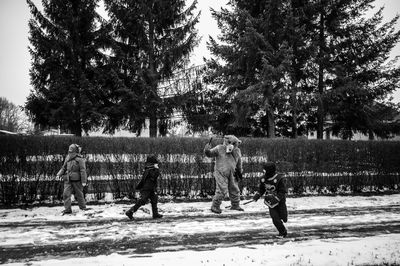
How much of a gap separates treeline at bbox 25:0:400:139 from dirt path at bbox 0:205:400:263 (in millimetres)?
12352

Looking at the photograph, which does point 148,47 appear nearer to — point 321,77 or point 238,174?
point 321,77

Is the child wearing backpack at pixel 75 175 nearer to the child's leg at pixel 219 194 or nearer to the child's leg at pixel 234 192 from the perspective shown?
the child's leg at pixel 219 194

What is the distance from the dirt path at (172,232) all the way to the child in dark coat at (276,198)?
34 centimetres

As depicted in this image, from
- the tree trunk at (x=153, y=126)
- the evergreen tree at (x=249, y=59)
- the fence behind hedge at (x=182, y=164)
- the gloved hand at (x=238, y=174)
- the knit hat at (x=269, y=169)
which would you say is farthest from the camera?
the tree trunk at (x=153, y=126)

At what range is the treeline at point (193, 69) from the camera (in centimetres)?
2009

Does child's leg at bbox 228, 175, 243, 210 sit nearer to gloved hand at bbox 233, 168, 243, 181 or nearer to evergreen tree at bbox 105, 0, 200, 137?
gloved hand at bbox 233, 168, 243, 181

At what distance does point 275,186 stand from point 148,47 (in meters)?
16.5

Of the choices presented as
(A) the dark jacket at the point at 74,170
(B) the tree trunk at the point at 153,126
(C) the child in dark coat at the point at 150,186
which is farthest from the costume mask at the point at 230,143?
(B) the tree trunk at the point at 153,126

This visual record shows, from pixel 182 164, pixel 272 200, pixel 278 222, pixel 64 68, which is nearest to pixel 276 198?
pixel 272 200

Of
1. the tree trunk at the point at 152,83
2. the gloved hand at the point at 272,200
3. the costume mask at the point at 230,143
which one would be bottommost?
the gloved hand at the point at 272,200

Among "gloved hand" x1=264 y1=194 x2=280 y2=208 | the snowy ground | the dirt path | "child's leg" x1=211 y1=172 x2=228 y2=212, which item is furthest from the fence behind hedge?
"gloved hand" x1=264 y1=194 x2=280 y2=208

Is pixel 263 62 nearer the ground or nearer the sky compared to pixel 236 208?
nearer the sky

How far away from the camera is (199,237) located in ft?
21.1

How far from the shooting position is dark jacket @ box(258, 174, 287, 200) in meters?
6.36
